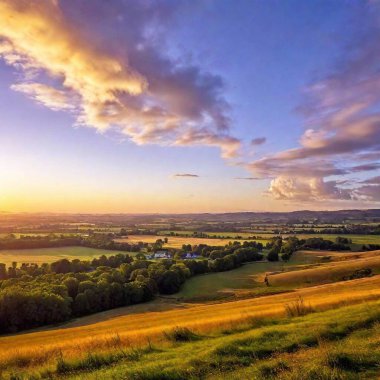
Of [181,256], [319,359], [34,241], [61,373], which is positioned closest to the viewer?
[319,359]

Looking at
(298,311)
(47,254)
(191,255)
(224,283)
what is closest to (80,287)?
(224,283)

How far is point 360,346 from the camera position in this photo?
1416 centimetres

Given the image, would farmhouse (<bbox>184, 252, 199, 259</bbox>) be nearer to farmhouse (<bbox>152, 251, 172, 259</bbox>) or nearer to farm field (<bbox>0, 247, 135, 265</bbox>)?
farmhouse (<bbox>152, 251, 172, 259</bbox>)

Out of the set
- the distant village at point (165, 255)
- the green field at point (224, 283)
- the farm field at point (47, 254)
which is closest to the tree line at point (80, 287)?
the green field at point (224, 283)

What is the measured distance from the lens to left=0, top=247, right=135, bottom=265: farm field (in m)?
130

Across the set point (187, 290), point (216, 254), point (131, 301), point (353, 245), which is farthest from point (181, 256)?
point (353, 245)

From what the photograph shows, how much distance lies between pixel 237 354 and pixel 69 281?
77.0 metres

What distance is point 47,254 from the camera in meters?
145

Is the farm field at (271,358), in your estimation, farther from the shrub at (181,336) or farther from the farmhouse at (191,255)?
the farmhouse at (191,255)

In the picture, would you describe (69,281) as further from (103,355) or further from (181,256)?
(103,355)

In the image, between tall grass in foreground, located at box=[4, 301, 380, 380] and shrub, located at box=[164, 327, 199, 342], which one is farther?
shrub, located at box=[164, 327, 199, 342]

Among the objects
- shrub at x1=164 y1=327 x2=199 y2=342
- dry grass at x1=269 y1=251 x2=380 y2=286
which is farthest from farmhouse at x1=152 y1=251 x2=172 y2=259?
shrub at x1=164 y1=327 x2=199 y2=342

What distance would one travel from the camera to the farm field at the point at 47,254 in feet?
427

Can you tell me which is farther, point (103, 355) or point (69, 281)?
point (69, 281)
